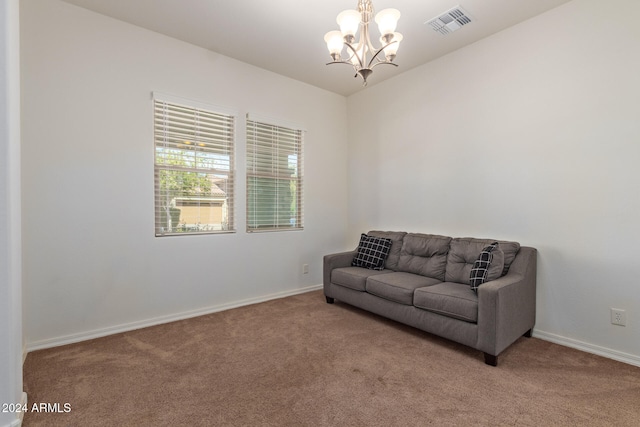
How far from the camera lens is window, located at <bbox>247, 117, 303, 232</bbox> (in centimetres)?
378

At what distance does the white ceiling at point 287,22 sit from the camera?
8.56 ft

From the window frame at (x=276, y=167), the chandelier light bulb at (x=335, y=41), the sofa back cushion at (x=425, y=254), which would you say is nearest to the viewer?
the chandelier light bulb at (x=335, y=41)

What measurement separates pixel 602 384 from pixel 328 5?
3.51 meters

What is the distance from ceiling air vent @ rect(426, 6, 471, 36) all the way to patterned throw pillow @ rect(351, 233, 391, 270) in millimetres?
2302

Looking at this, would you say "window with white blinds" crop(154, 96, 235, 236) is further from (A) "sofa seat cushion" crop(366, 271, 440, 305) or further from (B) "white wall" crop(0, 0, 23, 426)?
(A) "sofa seat cushion" crop(366, 271, 440, 305)

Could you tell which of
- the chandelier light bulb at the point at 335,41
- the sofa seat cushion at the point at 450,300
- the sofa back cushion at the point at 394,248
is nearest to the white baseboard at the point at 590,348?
the sofa seat cushion at the point at 450,300

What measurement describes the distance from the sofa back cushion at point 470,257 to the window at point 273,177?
202cm

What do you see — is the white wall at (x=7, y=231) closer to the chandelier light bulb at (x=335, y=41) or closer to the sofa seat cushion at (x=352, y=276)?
the chandelier light bulb at (x=335, y=41)

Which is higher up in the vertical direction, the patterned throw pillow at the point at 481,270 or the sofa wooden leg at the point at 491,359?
the patterned throw pillow at the point at 481,270

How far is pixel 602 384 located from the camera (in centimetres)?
202

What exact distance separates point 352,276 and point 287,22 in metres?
2.65

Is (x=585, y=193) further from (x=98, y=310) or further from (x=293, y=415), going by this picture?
(x=98, y=310)

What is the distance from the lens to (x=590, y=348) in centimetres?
250

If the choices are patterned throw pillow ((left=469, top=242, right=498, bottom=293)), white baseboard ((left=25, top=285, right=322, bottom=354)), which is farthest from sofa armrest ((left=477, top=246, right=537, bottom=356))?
white baseboard ((left=25, top=285, right=322, bottom=354))
